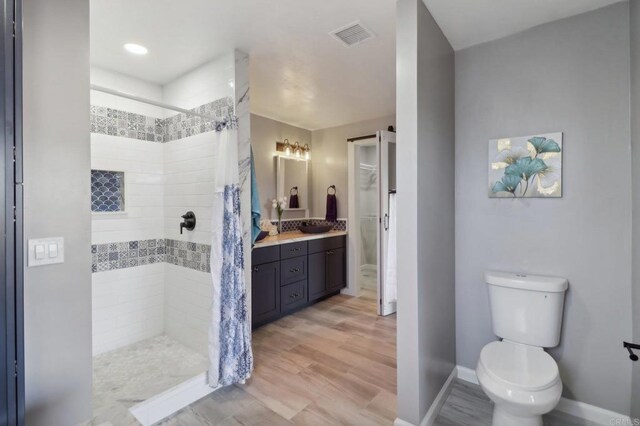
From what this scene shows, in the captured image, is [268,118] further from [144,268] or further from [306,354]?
[306,354]

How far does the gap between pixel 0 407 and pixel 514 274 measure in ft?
8.42

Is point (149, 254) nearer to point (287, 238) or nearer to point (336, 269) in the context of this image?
point (287, 238)

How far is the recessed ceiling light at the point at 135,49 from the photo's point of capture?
7.24ft

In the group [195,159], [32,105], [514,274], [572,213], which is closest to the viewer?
[32,105]

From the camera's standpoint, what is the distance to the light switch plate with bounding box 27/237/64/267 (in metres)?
1.16

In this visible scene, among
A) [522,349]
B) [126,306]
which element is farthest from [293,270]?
[522,349]

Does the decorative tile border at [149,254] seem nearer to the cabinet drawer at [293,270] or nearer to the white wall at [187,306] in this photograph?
the white wall at [187,306]

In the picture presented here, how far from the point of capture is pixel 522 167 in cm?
202

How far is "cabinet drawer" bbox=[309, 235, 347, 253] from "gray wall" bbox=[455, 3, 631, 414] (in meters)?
1.95

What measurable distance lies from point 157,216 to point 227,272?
1225 mm

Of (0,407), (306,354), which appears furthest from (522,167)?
(0,407)

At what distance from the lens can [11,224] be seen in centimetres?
98

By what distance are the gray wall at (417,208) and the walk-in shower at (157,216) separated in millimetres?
1241

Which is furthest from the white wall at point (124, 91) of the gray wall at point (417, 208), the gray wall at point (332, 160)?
the gray wall at point (332, 160)
